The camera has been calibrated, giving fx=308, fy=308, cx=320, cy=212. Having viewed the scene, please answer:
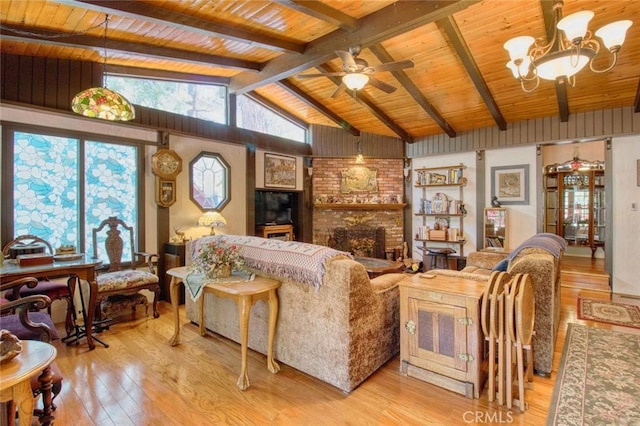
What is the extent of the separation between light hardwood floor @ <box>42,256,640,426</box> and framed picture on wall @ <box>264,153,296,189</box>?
4.05 metres

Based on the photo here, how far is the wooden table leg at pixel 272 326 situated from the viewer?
2.53m

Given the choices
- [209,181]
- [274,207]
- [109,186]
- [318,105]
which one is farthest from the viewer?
[274,207]

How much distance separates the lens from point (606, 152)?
5102 millimetres

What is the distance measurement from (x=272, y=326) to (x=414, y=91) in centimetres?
420

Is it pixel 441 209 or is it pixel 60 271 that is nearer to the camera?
pixel 60 271

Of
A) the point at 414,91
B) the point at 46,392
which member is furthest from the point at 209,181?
the point at 46,392

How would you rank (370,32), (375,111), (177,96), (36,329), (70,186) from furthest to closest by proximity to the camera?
1. (375,111)
2. (177,96)
3. (70,186)
4. (370,32)
5. (36,329)

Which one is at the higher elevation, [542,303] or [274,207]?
[274,207]

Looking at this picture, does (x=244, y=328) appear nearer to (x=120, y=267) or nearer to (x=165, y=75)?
(x=120, y=267)

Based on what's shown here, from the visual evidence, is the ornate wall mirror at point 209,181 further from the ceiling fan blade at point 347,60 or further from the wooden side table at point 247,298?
the ceiling fan blade at point 347,60

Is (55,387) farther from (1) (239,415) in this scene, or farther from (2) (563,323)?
(2) (563,323)

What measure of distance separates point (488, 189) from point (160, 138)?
604 cm

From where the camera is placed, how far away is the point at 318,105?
618 centimetres

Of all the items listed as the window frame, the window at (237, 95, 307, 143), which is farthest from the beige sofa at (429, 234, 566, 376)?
the window at (237, 95, 307, 143)
